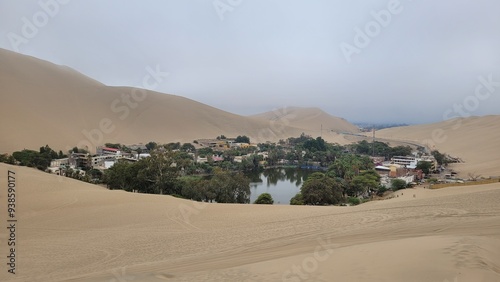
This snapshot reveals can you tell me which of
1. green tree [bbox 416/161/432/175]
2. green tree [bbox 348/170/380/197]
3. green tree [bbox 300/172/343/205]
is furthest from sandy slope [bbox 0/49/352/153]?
green tree [bbox 416/161/432/175]

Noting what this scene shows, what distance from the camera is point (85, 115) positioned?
237ft

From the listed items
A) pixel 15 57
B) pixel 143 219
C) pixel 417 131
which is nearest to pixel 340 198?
pixel 143 219

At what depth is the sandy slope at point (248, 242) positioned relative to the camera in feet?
16.7

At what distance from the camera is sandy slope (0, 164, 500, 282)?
5.08 m

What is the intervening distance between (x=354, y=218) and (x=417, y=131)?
12564 cm

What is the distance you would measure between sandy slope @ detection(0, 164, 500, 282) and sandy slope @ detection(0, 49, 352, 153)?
44092mm

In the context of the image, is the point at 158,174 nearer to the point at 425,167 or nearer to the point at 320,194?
the point at 320,194

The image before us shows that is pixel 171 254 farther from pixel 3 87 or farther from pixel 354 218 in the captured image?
pixel 3 87

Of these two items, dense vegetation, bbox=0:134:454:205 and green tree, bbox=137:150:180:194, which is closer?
dense vegetation, bbox=0:134:454:205

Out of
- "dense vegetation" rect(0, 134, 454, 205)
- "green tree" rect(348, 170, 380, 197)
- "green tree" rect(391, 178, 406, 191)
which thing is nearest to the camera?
"dense vegetation" rect(0, 134, 454, 205)

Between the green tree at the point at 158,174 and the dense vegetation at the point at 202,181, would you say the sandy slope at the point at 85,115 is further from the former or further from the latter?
the green tree at the point at 158,174

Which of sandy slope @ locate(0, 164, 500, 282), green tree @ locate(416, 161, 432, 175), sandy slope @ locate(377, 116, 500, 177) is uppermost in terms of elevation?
sandy slope @ locate(377, 116, 500, 177)

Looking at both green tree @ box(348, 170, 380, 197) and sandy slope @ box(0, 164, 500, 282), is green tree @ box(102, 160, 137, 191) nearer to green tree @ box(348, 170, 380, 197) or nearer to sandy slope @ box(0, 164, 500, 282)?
sandy slope @ box(0, 164, 500, 282)

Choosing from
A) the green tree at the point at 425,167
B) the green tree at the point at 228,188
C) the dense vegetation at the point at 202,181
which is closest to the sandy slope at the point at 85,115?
the dense vegetation at the point at 202,181
